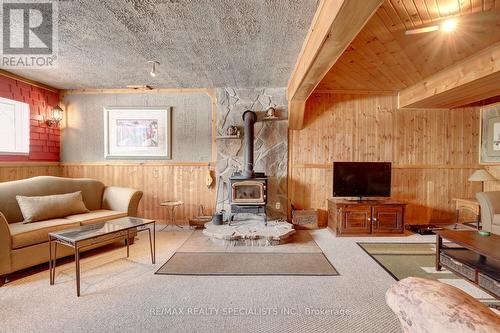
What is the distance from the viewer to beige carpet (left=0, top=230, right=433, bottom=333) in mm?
1833

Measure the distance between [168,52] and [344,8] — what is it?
7.65 feet

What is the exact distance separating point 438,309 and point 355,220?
3623 mm

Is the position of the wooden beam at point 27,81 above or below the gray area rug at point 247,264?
above

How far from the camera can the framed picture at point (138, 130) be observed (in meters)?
4.70

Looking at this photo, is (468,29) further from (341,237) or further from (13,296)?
(13,296)

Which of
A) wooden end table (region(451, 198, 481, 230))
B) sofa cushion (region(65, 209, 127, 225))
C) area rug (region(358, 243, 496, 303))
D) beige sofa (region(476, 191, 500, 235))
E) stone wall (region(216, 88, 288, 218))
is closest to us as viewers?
area rug (region(358, 243, 496, 303))

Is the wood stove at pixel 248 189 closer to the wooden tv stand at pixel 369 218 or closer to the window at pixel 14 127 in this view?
the wooden tv stand at pixel 369 218

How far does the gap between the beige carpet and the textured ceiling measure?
2.70m

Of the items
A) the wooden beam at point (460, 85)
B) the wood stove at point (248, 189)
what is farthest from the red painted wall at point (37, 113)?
the wooden beam at point (460, 85)

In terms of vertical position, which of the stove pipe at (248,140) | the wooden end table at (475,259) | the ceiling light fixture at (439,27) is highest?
the ceiling light fixture at (439,27)

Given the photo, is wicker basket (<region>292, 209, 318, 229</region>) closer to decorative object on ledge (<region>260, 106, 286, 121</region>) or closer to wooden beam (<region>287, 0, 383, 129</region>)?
decorative object on ledge (<region>260, 106, 286, 121</region>)

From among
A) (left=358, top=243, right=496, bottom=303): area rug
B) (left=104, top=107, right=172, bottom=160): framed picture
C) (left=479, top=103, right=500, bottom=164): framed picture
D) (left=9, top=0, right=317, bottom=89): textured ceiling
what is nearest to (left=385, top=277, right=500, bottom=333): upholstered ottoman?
(left=358, top=243, right=496, bottom=303): area rug

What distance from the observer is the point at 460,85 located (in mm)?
3301

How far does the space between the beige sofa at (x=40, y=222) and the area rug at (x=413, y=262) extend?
12.1ft
